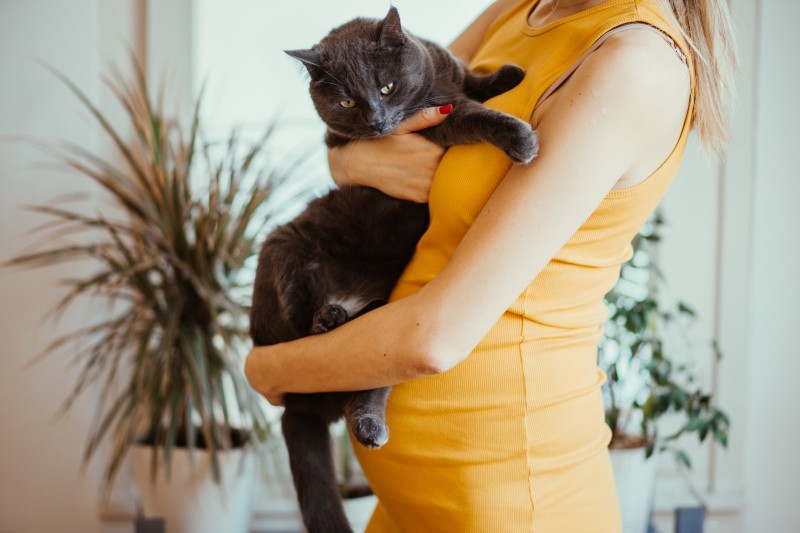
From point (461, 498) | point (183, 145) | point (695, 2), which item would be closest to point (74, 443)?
point (183, 145)

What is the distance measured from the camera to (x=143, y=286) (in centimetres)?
215

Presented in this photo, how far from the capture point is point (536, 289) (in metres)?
0.96

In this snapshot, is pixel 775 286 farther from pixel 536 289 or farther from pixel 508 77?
pixel 536 289

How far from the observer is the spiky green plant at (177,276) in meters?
2.10

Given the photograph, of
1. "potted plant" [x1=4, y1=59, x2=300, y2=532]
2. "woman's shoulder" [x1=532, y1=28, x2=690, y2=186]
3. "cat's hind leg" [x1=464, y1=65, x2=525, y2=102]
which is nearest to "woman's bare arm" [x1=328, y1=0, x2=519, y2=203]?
"cat's hind leg" [x1=464, y1=65, x2=525, y2=102]

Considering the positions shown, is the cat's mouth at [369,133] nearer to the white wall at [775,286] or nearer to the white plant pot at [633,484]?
the white plant pot at [633,484]

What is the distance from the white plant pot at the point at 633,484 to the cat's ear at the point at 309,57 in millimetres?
1385

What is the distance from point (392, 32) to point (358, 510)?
142cm

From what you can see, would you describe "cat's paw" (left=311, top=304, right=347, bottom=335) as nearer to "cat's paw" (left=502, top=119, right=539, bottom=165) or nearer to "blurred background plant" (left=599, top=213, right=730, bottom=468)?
"cat's paw" (left=502, top=119, right=539, bottom=165)

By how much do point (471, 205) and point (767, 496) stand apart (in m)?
2.10

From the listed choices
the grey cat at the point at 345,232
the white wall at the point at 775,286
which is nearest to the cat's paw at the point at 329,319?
the grey cat at the point at 345,232

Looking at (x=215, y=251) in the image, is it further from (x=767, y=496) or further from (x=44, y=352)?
(x=767, y=496)

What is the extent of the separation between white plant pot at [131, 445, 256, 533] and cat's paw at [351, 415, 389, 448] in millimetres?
1257

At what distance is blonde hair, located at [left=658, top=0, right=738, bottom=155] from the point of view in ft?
3.18
